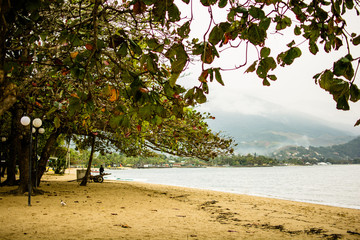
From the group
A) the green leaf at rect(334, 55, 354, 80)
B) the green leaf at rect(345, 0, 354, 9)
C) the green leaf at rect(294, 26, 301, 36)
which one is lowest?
the green leaf at rect(334, 55, 354, 80)

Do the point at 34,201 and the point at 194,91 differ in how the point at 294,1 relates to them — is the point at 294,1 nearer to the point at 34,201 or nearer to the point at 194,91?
the point at 194,91

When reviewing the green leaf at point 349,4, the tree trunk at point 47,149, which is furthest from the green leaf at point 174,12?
the tree trunk at point 47,149

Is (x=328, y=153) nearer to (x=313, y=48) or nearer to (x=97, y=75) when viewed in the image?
(x=97, y=75)

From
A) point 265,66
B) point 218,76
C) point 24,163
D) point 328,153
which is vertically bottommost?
point 24,163

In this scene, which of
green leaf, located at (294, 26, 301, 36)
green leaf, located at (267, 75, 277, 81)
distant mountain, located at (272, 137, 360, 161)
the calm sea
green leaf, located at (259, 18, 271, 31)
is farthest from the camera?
distant mountain, located at (272, 137, 360, 161)

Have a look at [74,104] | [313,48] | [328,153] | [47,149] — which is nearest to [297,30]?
[313,48]

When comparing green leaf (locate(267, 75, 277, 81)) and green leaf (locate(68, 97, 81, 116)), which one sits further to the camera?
green leaf (locate(267, 75, 277, 81))

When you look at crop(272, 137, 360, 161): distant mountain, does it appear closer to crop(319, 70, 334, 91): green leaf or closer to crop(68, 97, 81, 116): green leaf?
crop(319, 70, 334, 91): green leaf

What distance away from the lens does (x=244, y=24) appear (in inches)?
96.6

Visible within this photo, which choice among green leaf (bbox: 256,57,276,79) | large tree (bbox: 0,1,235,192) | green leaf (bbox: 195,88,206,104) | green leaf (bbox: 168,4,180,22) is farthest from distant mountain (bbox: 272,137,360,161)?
green leaf (bbox: 168,4,180,22)

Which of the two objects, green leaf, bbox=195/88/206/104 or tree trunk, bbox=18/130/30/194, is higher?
green leaf, bbox=195/88/206/104

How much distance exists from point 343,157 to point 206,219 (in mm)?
181870

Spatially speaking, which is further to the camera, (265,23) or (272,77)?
(272,77)

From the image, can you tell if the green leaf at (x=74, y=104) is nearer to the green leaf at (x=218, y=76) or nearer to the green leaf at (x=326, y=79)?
the green leaf at (x=218, y=76)
